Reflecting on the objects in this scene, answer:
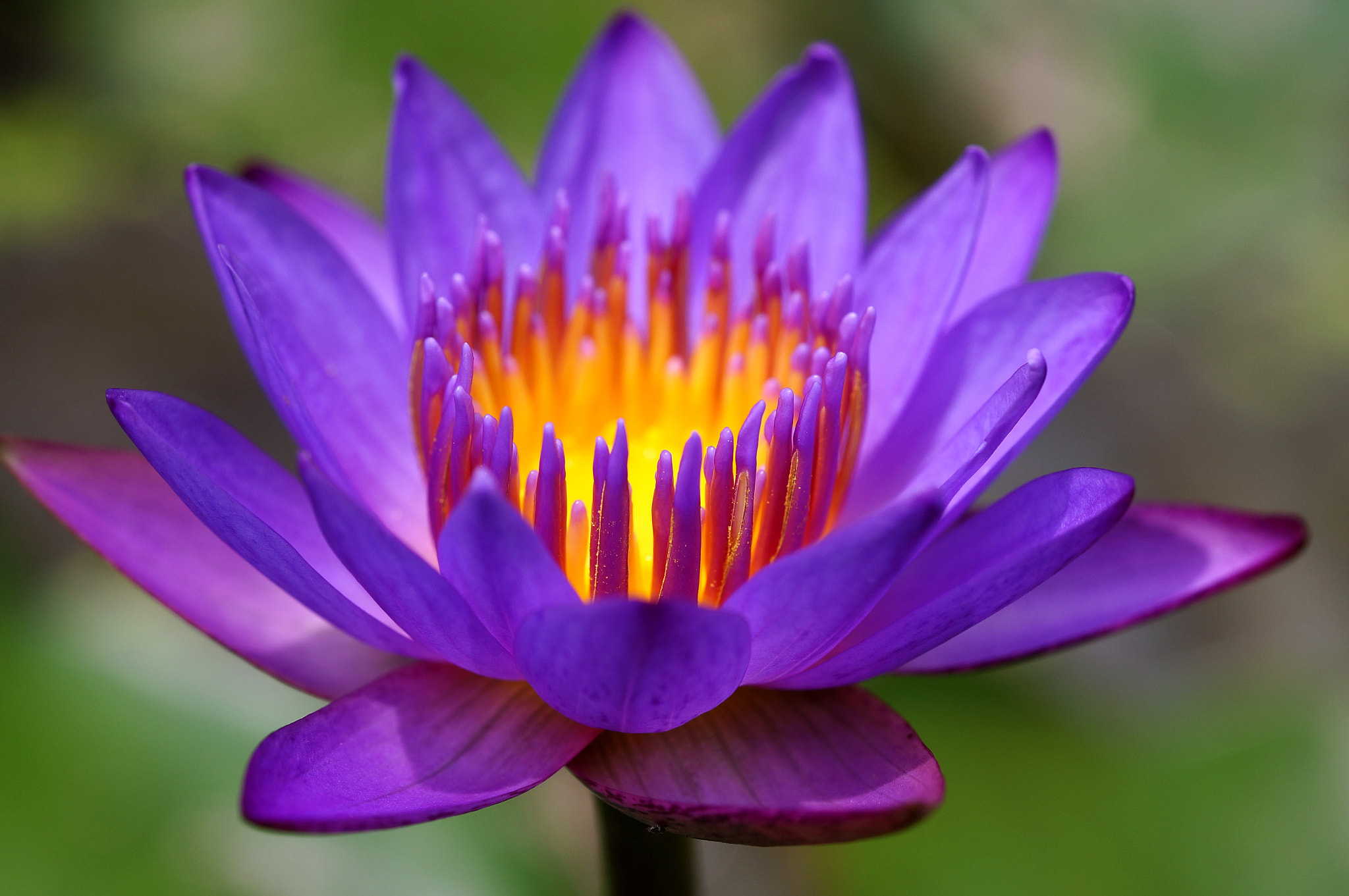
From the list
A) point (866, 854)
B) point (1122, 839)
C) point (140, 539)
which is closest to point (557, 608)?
point (140, 539)

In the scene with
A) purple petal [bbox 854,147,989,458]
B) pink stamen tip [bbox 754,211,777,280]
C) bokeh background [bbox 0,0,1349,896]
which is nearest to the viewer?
purple petal [bbox 854,147,989,458]

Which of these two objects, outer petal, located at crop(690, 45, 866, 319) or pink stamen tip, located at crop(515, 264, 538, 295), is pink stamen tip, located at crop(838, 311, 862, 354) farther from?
pink stamen tip, located at crop(515, 264, 538, 295)

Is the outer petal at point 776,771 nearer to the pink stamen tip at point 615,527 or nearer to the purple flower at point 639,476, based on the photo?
the purple flower at point 639,476

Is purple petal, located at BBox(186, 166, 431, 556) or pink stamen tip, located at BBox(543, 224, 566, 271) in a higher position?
pink stamen tip, located at BBox(543, 224, 566, 271)

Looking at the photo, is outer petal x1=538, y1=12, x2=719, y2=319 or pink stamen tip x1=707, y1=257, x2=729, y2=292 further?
outer petal x1=538, y1=12, x2=719, y2=319

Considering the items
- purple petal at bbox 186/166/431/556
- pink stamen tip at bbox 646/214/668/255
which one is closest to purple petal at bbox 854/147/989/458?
pink stamen tip at bbox 646/214/668/255

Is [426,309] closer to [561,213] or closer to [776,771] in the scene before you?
[561,213]

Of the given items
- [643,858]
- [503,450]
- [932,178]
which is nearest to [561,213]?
[503,450]

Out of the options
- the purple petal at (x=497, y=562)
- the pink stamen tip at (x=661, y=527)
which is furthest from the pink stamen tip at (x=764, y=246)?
the purple petal at (x=497, y=562)
